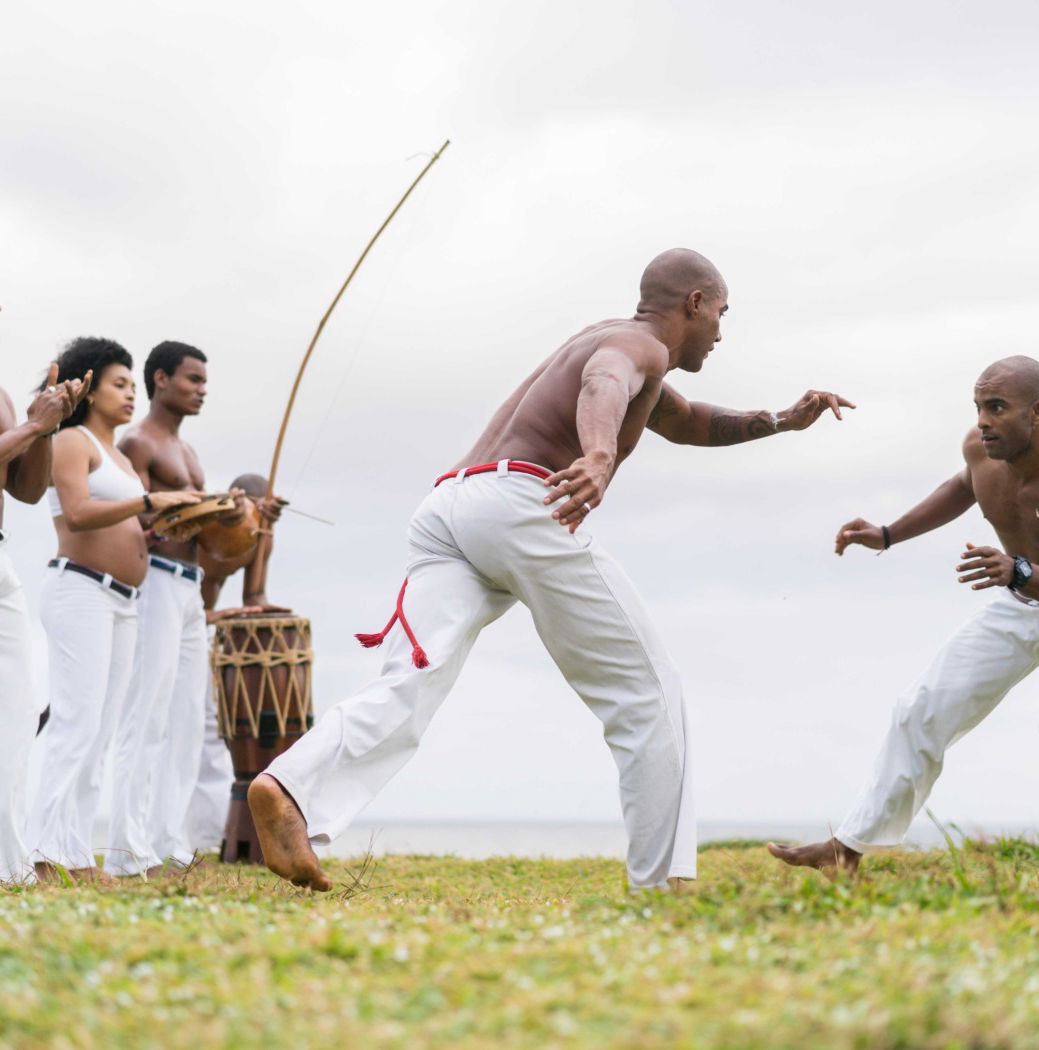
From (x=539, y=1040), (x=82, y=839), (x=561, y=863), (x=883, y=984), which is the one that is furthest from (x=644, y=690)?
(x=561, y=863)

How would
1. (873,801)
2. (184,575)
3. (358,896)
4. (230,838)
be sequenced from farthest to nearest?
(230,838)
(184,575)
(873,801)
(358,896)

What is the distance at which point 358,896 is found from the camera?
5133 millimetres

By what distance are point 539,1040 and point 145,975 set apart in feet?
2.98

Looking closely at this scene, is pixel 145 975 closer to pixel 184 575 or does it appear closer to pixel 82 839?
pixel 82 839

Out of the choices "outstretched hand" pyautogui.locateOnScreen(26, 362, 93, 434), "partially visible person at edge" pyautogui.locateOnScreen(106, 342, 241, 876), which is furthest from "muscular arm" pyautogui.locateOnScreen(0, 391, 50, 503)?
"partially visible person at edge" pyautogui.locateOnScreen(106, 342, 241, 876)

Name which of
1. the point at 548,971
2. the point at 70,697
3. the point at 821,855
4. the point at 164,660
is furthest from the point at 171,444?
the point at 548,971

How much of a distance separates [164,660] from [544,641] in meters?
3.46

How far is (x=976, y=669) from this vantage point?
6.33 meters

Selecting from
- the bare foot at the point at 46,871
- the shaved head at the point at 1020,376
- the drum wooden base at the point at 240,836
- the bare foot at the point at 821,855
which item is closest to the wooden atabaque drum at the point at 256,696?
the drum wooden base at the point at 240,836

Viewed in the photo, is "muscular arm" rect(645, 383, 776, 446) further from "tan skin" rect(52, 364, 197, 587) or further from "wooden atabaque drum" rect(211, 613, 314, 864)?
"wooden atabaque drum" rect(211, 613, 314, 864)

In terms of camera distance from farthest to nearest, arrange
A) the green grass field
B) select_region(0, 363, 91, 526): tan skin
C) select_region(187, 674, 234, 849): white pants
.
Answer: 1. select_region(187, 674, 234, 849): white pants
2. select_region(0, 363, 91, 526): tan skin
3. the green grass field

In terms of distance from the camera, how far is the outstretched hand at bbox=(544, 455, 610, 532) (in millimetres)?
4457

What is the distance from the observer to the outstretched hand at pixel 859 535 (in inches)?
266

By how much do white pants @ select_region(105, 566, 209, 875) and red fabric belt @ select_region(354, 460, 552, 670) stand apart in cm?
306
